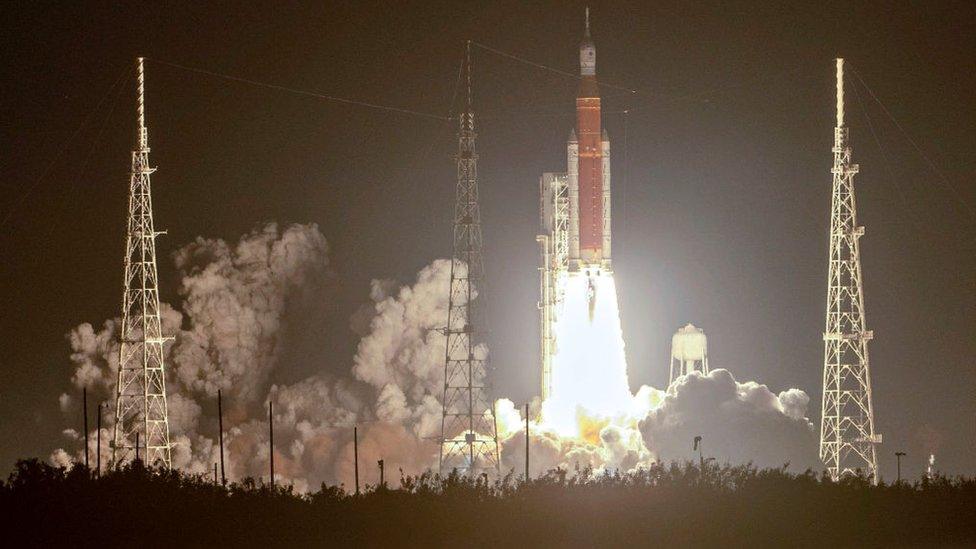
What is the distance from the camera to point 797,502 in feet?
217

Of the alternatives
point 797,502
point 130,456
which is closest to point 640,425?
point 130,456

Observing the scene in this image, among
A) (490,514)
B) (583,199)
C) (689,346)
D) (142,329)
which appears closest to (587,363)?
(689,346)

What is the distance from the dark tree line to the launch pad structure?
2458 centimetres

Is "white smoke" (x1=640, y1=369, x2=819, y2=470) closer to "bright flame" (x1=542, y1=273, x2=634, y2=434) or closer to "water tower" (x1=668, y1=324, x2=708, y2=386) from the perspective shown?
"bright flame" (x1=542, y1=273, x2=634, y2=434)

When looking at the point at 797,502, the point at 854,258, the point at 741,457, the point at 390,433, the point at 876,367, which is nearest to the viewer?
the point at 797,502

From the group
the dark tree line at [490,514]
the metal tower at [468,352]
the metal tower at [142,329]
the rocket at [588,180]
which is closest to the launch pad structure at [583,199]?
the rocket at [588,180]

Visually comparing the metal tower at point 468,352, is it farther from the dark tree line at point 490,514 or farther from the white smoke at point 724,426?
the dark tree line at point 490,514

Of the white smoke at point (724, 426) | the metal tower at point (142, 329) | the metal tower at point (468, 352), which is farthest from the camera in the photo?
the white smoke at point (724, 426)

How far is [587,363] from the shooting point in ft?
309

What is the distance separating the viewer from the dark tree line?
2429 inches

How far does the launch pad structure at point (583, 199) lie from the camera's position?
91.6 metres

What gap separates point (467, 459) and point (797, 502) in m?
24.3

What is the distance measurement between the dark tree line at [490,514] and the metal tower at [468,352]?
547 inches

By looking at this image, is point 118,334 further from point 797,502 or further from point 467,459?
point 797,502
